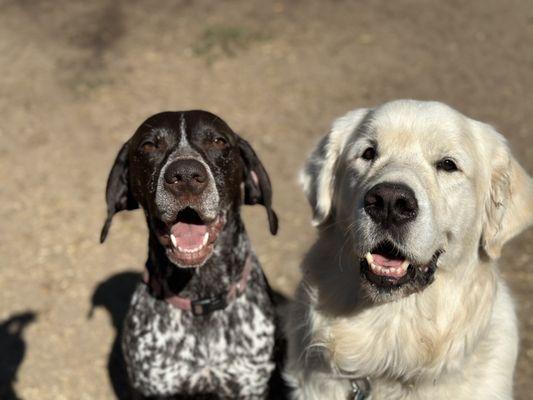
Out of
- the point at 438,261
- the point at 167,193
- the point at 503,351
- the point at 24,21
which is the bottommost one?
the point at 503,351

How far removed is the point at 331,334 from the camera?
3.68 meters

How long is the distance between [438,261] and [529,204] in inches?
23.1

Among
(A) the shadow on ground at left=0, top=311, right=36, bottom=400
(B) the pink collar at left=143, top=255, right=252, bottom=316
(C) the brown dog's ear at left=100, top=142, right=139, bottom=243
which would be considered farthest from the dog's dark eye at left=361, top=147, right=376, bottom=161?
(A) the shadow on ground at left=0, top=311, right=36, bottom=400

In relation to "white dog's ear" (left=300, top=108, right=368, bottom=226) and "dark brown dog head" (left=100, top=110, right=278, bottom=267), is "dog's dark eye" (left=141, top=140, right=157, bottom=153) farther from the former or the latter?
"white dog's ear" (left=300, top=108, right=368, bottom=226)

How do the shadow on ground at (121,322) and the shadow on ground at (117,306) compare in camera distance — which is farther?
the shadow on ground at (117,306)

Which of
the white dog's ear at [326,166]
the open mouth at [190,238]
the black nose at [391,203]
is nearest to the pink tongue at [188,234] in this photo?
the open mouth at [190,238]

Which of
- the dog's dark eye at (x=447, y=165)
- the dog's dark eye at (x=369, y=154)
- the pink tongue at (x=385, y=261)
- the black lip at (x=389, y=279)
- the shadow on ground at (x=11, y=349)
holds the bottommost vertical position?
the shadow on ground at (x=11, y=349)

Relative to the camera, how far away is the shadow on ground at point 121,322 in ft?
14.5

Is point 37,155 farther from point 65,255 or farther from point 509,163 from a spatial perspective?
point 509,163

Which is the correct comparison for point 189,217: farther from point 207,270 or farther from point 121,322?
point 121,322

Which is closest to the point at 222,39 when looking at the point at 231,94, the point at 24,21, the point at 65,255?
the point at 231,94

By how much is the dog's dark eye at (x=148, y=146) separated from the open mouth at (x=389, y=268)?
141cm

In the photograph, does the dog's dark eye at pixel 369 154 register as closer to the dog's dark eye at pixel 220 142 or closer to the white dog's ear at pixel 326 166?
the white dog's ear at pixel 326 166

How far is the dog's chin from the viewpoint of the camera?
3.22m
